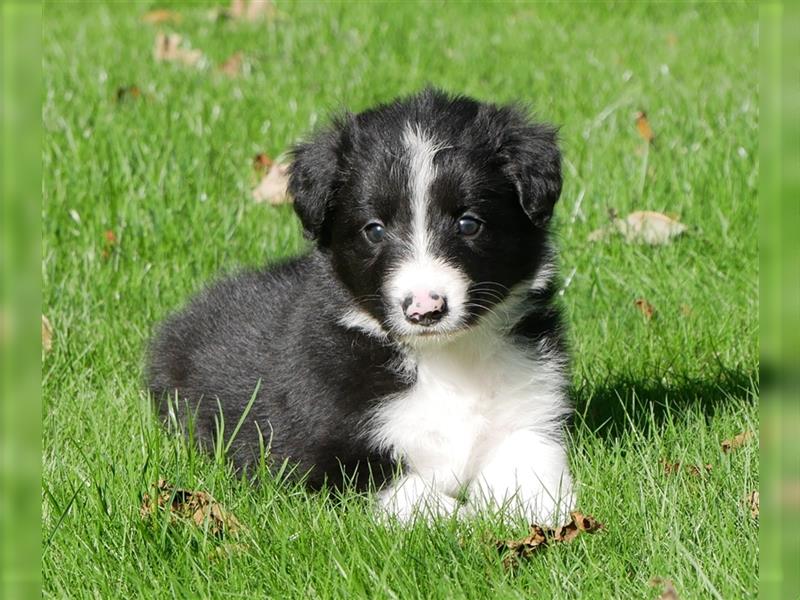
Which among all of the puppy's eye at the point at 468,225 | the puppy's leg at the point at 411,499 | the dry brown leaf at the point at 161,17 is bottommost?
the puppy's leg at the point at 411,499

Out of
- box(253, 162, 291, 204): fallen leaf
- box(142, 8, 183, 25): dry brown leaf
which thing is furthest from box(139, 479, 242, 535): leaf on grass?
box(142, 8, 183, 25): dry brown leaf

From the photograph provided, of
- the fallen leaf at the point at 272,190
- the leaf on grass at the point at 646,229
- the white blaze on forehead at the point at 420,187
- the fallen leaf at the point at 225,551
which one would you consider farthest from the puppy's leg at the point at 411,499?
the fallen leaf at the point at 272,190

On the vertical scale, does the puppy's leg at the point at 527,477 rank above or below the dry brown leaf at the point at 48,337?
above

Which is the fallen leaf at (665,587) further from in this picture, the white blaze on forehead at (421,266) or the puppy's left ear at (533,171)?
the puppy's left ear at (533,171)

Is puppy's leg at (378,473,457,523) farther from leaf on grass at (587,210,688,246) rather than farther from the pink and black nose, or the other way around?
Result: leaf on grass at (587,210,688,246)

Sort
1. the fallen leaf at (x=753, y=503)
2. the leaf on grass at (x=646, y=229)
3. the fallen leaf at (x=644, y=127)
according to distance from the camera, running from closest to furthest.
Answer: the fallen leaf at (x=753, y=503) → the leaf on grass at (x=646, y=229) → the fallen leaf at (x=644, y=127)

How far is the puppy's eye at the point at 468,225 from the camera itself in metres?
2.90

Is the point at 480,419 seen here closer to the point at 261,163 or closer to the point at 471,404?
the point at 471,404

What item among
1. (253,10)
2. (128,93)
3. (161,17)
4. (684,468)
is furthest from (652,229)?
(161,17)

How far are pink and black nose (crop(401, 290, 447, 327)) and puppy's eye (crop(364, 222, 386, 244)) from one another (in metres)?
0.27

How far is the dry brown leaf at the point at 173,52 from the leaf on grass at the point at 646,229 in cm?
379

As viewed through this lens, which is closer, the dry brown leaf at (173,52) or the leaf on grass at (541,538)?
the leaf on grass at (541,538)

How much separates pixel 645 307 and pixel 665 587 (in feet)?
7.48

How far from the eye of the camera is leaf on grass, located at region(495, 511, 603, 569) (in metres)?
2.43
